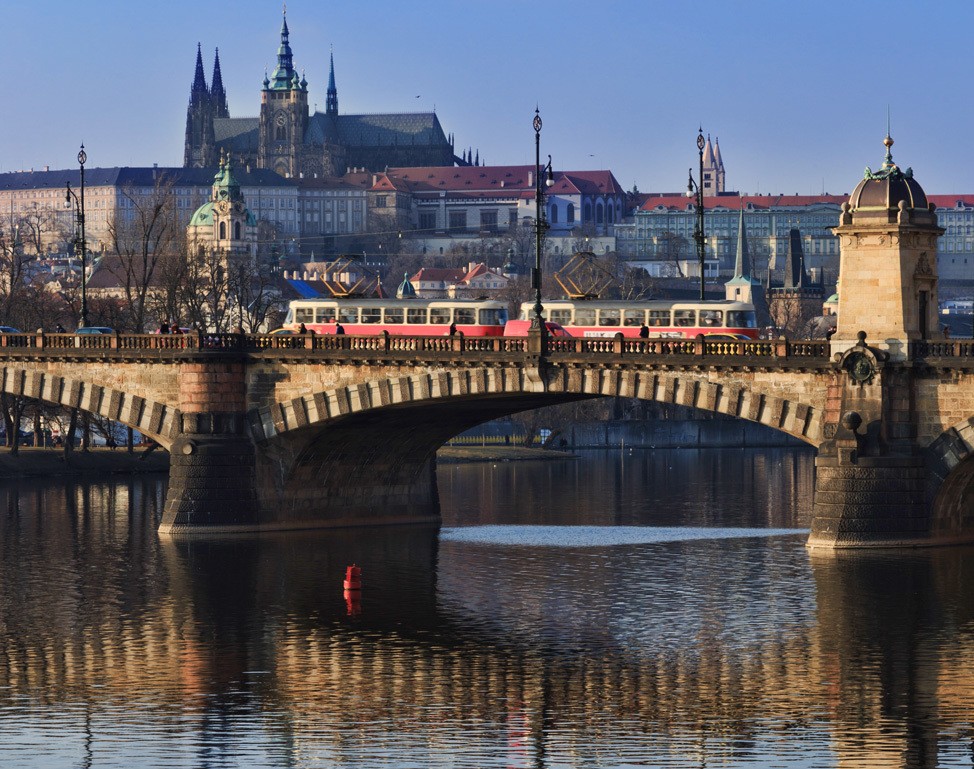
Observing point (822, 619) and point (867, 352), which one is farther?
point (867, 352)

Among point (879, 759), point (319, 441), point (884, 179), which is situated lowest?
point (879, 759)

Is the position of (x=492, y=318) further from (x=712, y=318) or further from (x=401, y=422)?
(x=712, y=318)

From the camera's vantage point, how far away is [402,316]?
92.1m

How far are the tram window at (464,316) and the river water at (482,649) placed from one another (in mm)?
8576

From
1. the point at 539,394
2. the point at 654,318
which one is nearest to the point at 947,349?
the point at 539,394

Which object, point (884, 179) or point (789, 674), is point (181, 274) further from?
point (789, 674)

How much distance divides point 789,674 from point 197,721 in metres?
14.9

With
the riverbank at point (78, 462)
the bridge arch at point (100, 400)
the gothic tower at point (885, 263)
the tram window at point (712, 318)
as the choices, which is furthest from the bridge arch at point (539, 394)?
the riverbank at point (78, 462)

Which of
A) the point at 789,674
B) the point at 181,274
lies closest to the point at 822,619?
the point at 789,674

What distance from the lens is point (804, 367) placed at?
7525cm

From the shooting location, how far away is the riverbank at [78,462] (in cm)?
12169

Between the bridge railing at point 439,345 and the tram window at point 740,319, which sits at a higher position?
the tram window at point 740,319

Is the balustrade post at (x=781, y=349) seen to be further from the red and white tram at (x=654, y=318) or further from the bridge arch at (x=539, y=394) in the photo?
the red and white tram at (x=654, y=318)

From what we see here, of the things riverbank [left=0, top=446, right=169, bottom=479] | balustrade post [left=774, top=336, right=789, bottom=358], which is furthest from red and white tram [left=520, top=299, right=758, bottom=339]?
riverbank [left=0, top=446, right=169, bottom=479]
